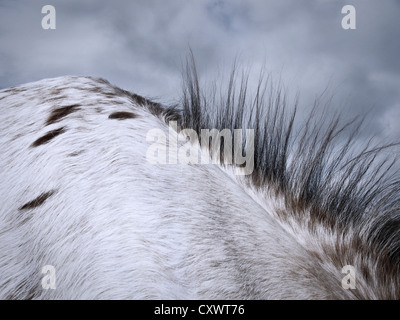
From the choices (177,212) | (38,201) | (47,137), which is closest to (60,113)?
(47,137)

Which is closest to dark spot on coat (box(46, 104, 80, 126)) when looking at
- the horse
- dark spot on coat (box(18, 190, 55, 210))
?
the horse

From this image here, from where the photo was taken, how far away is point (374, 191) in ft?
3.20

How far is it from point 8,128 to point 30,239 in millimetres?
425

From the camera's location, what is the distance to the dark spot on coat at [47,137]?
0.91 meters

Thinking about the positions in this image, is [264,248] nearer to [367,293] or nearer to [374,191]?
[367,293]

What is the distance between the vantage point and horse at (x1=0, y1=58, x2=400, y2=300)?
604mm

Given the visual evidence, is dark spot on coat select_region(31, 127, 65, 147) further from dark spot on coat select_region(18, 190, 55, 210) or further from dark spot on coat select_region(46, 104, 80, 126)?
dark spot on coat select_region(18, 190, 55, 210)

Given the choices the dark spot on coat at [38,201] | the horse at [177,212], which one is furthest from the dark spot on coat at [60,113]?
the dark spot on coat at [38,201]

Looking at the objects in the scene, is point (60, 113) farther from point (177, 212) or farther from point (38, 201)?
point (177, 212)

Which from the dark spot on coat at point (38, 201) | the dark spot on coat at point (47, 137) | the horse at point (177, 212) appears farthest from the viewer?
the dark spot on coat at point (47, 137)

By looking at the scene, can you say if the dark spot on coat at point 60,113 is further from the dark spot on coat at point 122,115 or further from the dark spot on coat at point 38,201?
the dark spot on coat at point 38,201

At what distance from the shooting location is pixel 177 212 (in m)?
0.67

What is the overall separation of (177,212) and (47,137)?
45cm
